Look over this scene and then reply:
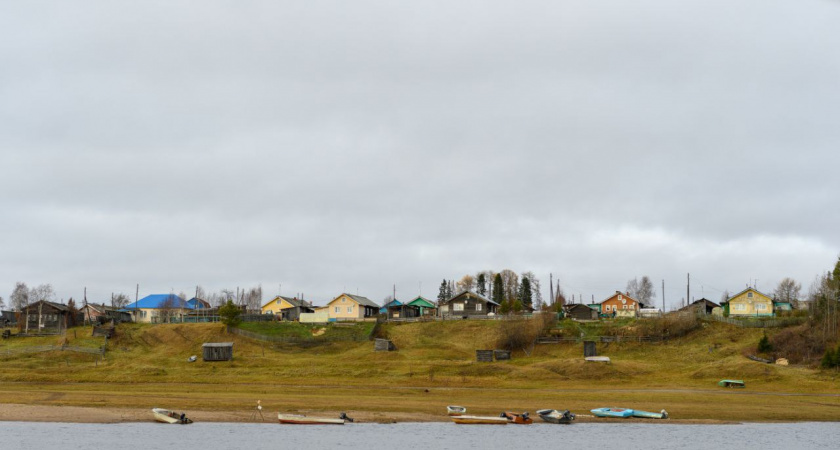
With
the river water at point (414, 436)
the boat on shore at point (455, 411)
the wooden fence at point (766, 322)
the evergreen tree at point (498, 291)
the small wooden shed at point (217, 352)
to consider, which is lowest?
the river water at point (414, 436)

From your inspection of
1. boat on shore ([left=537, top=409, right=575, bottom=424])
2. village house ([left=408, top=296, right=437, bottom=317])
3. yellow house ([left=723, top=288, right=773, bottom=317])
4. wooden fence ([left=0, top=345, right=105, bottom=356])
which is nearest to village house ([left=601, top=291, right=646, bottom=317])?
yellow house ([left=723, top=288, right=773, bottom=317])

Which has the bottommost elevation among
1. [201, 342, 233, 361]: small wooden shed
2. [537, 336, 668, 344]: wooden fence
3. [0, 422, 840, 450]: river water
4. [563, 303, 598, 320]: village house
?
[0, 422, 840, 450]: river water

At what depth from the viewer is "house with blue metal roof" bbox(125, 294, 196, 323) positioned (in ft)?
461

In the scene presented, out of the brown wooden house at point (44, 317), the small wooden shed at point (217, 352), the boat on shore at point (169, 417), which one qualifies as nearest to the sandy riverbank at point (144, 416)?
the boat on shore at point (169, 417)

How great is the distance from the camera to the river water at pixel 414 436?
50906 millimetres

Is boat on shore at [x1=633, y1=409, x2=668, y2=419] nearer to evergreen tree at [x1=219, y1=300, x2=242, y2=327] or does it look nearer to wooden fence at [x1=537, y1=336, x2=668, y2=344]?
wooden fence at [x1=537, y1=336, x2=668, y2=344]

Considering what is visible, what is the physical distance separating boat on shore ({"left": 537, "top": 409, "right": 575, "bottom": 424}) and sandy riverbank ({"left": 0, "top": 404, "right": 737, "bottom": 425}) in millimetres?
1610

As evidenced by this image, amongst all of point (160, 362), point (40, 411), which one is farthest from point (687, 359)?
point (40, 411)

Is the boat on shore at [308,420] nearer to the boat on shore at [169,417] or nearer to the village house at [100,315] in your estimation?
the boat on shore at [169,417]

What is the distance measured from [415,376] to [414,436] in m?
26.5

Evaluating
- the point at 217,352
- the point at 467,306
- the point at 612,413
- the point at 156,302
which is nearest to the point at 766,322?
the point at 467,306

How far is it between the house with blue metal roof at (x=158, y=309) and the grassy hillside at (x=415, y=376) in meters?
33.4

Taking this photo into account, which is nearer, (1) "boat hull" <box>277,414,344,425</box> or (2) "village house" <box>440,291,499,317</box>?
(1) "boat hull" <box>277,414,344,425</box>

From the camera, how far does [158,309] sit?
14525 centimetres
